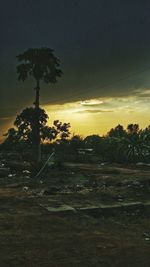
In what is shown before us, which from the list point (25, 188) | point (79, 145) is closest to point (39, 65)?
point (79, 145)

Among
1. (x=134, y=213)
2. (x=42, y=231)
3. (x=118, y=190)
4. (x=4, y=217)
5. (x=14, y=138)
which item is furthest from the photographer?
(x=14, y=138)

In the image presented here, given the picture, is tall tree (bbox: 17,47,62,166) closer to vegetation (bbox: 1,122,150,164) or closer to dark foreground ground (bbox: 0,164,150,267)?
vegetation (bbox: 1,122,150,164)

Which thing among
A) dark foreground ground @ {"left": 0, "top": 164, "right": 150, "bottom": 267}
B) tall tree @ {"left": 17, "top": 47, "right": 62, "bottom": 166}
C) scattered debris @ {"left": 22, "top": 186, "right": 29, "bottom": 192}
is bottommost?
dark foreground ground @ {"left": 0, "top": 164, "right": 150, "bottom": 267}

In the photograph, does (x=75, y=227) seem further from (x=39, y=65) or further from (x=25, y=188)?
(x=39, y=65)

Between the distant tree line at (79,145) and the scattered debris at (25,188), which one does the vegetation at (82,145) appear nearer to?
the distant tree line at (79,145)

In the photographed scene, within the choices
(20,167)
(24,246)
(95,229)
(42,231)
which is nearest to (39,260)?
(24,246)

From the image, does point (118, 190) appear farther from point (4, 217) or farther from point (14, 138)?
point (14, 138)

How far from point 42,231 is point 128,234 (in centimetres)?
189

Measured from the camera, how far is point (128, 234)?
8750 millimetres

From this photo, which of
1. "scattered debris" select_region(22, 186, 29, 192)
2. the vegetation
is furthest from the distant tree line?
"scattered debris" select_region(22, 186, 29, 192)

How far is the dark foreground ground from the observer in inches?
269

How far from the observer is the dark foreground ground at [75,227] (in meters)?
6.82

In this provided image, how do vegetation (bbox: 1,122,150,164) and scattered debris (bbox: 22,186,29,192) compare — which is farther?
vegetation (bbox: 1,122,150,164)

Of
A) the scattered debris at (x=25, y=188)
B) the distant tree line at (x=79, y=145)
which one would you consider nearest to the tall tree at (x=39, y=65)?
the distant tree line at (x=79, y=145)
